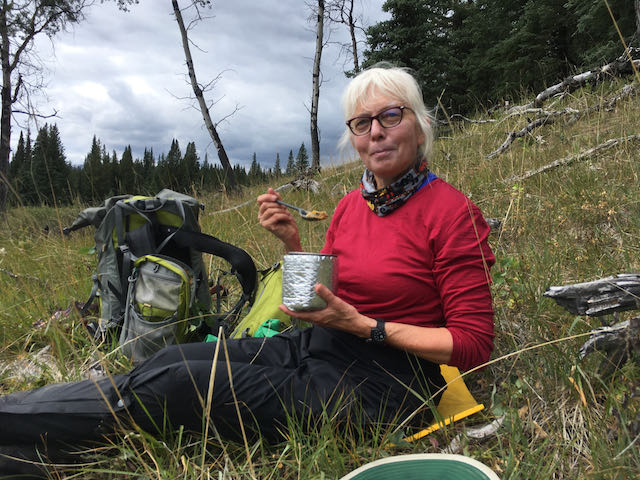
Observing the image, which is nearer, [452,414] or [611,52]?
[452,414]

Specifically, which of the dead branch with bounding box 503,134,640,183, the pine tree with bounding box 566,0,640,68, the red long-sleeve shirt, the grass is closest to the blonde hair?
the red long-sleeve shirt

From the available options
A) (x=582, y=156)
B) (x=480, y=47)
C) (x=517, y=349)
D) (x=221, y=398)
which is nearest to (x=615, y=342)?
(x=517, y=349)

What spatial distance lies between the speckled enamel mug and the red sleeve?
1.59 ft

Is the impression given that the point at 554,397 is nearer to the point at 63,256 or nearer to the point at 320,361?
the point at 320,361

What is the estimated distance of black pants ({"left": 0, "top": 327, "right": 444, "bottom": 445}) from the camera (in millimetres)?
1619

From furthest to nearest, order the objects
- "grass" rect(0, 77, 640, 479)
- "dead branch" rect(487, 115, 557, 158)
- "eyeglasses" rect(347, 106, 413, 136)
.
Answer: "dead branch" rect(487, 115, 557, 158), "eyeglasses" rect(347, 106, 413, 136), "grass" rect(0, 77, 640, 479)

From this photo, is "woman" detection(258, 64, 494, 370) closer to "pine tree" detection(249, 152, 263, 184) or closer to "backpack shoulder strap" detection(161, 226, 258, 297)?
"backpack shoulder strap" detection(161, 226, 258, 297)

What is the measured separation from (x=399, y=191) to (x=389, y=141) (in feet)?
0.73

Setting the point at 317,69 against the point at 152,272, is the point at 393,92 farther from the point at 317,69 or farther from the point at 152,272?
the point at 317,69

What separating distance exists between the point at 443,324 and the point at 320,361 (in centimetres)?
56

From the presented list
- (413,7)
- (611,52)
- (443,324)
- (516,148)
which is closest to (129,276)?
(443,324)

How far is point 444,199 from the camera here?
1754 millimetres

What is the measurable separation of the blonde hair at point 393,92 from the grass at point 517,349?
783 millimetres

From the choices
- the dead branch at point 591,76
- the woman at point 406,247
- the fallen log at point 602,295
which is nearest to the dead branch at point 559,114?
the dead branch at point 591,76
